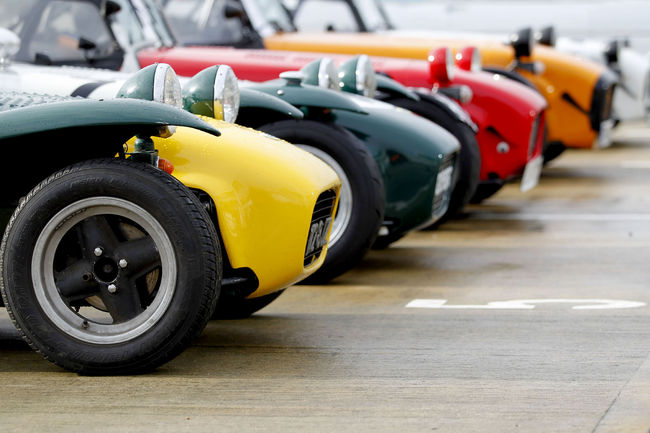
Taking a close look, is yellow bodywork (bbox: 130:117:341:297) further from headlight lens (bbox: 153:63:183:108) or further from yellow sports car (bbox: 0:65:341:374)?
headlight lens (bbox: 153:63:183:108)

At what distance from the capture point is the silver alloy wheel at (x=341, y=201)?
6288 mm

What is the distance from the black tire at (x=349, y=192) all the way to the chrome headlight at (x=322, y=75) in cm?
57

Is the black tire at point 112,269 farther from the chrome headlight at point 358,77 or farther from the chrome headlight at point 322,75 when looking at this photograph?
the chrome headlight at point 358,77

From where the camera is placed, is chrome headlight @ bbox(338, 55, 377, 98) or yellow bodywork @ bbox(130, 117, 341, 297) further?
chrome headlight @ bbox(338, 55, 377, 98)

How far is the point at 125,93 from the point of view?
4641 millimetres

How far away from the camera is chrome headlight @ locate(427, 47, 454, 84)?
883cm

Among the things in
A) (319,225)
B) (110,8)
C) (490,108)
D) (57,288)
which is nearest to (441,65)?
(490,108)

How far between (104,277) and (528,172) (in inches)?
208

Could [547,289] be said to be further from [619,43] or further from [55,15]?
[619,43]

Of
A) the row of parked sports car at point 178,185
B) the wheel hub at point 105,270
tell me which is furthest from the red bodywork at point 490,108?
the wheel hub at point 105,270

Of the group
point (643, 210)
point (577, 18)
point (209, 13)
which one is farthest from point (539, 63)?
point (577, 18)

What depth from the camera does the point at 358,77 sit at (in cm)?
722

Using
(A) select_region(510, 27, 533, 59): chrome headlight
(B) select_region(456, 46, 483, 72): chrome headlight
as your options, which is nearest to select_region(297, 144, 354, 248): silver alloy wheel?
(B) select_region(456, 46, 483, 72): chrome headlight

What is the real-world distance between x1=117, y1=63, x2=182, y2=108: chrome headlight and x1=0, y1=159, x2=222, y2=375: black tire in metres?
0.49
